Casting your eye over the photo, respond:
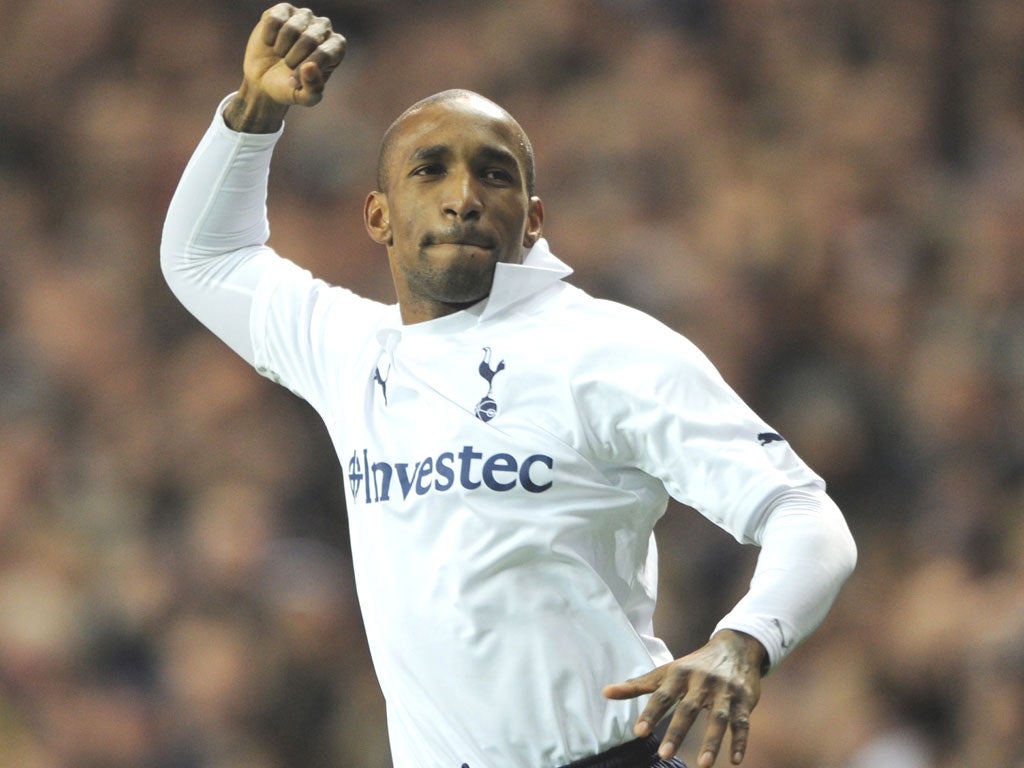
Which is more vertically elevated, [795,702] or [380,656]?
[380,656]

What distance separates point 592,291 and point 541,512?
3.52 m

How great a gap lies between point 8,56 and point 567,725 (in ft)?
19.7

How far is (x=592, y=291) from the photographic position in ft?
21.2

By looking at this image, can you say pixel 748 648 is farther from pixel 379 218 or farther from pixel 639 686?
pixel 379 218

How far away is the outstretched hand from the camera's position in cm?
253

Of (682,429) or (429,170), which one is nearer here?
(682,429)

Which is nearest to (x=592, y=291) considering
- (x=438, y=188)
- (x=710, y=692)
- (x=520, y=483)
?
(x=438, y=188)

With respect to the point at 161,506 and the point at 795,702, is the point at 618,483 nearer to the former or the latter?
the point at 795,702

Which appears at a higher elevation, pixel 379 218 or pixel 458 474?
pixel 379 218

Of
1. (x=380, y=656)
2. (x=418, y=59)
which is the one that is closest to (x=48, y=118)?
(x=418, y=59)

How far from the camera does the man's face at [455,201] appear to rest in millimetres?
3248

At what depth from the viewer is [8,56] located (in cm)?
796

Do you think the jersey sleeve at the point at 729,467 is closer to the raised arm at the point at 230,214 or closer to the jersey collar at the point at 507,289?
the jersey collar at the point at 507,289

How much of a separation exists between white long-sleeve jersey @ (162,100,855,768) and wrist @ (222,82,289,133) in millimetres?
738
